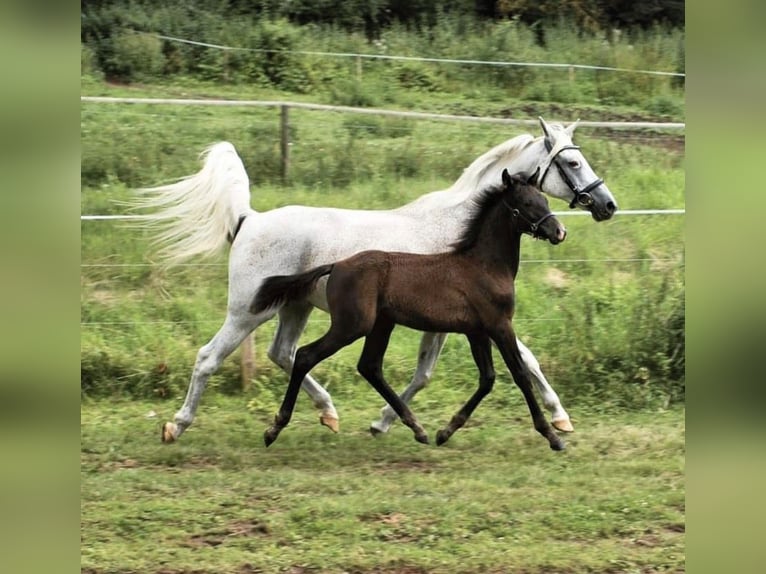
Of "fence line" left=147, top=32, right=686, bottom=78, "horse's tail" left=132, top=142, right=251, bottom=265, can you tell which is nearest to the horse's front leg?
"horse's tail" left=132, top=142, right=251, bottom=265

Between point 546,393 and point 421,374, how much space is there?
2.22ft

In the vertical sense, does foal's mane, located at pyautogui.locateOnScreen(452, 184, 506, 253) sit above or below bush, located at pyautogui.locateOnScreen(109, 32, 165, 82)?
below

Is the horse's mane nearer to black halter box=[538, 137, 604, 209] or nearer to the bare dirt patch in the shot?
black halter box=[538, 137, 604, 209]

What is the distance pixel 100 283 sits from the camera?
7.14m

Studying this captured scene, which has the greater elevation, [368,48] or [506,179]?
[368,48]

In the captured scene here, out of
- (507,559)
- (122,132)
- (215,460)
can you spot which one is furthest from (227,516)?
(122,132)

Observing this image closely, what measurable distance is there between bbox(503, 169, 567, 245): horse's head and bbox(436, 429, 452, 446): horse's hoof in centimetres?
118

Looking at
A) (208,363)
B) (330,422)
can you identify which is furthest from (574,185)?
(208,363)

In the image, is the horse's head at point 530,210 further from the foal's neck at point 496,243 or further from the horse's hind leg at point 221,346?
the horse's hind leg at point 221,346

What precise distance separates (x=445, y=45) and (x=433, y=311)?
18.7 ft

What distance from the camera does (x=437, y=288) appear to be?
17.7 feet

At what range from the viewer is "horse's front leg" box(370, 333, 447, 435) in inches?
230

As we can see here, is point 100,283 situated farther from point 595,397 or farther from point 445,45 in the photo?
point 445,45

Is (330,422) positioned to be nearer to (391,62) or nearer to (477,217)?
(477,217)
